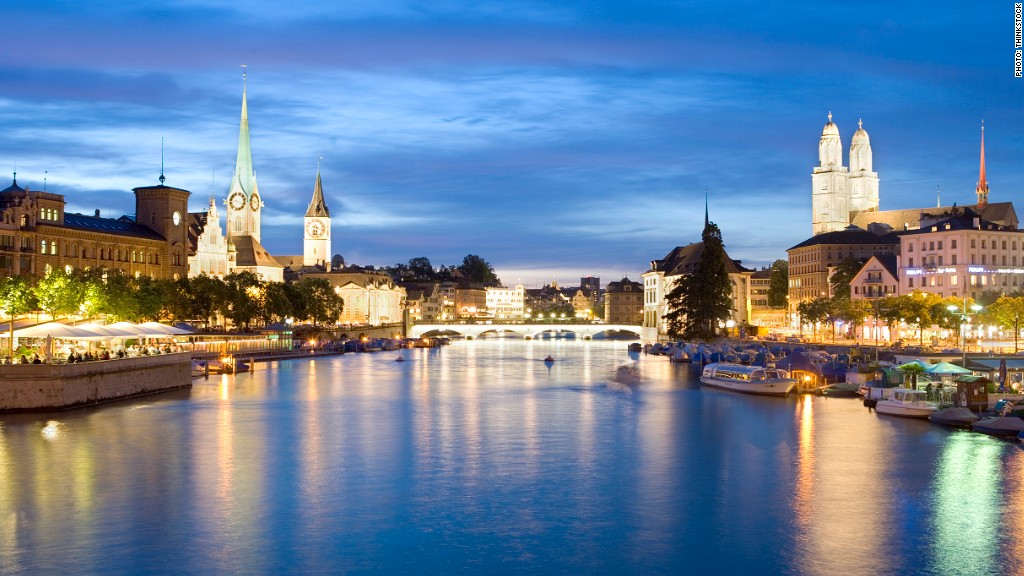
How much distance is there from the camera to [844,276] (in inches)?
5384

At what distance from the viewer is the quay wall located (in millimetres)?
50562

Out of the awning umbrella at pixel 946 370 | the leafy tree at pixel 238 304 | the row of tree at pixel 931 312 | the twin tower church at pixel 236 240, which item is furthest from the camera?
the twin tower church at pixel 236 240

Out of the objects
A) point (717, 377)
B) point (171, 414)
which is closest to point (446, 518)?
point (171, 414)

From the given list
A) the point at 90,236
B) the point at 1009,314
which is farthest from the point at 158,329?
the point at 1009,314

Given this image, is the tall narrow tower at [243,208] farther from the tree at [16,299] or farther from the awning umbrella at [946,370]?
the awning umbrella at [946,370]

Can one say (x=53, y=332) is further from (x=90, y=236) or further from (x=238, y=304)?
(x=238, y=304)

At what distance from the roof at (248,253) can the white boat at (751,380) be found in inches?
4314

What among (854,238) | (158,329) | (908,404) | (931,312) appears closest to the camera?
(908,404)

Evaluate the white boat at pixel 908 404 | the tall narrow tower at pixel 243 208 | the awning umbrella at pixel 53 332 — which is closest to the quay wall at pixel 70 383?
the awning umbrella at pixel 53 332

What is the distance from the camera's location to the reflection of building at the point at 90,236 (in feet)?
315

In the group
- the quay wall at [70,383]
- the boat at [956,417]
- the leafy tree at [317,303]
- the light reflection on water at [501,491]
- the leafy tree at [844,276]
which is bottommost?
the light reflection on water at [501,491]

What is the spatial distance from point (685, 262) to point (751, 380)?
322ft

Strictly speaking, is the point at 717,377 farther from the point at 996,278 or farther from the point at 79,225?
the point at 79,225

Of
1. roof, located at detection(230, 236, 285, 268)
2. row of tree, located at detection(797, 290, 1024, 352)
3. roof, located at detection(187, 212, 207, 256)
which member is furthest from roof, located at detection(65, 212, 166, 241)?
row of tree, located at detection(797, 290, 1024, 352)
